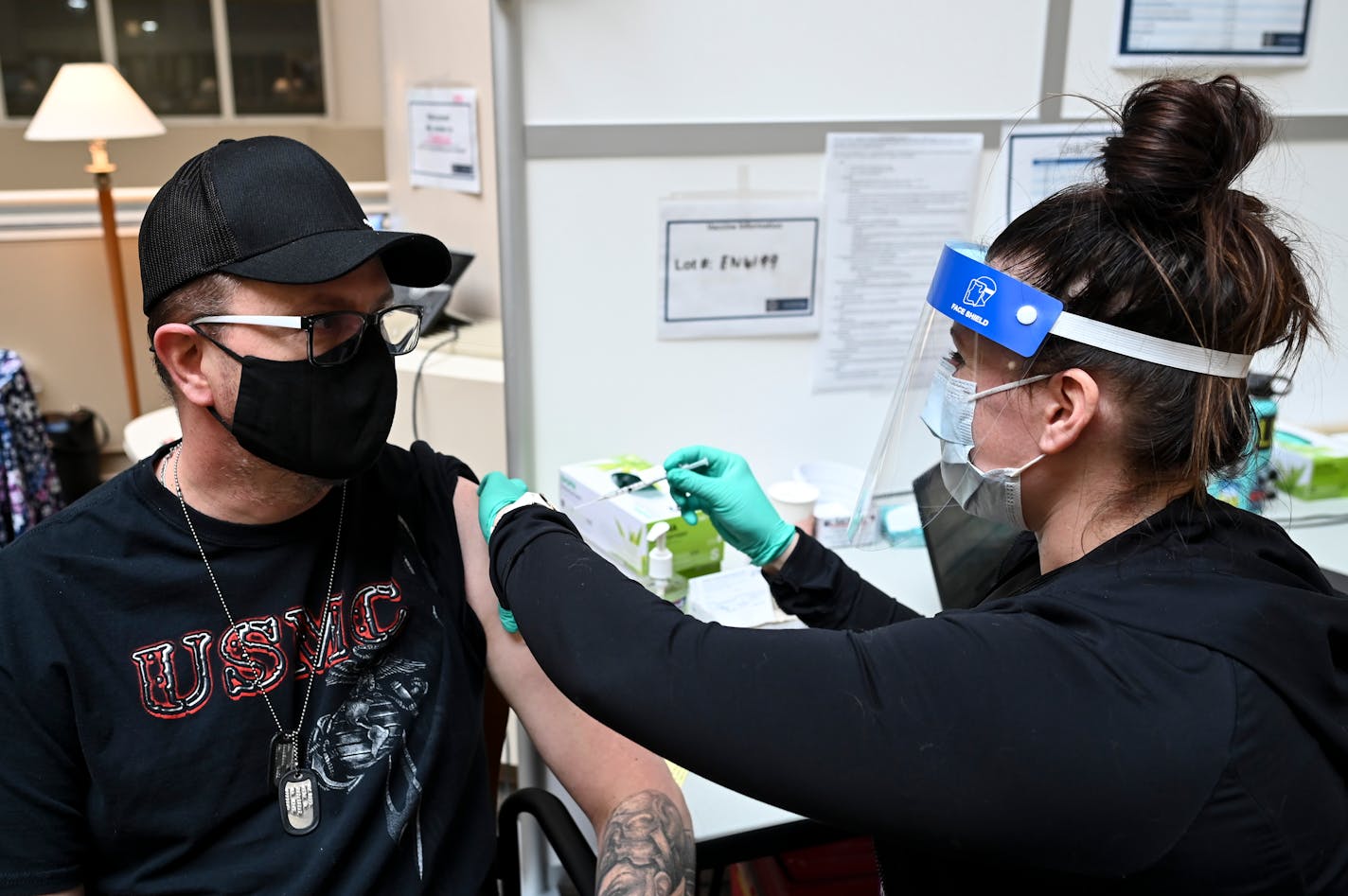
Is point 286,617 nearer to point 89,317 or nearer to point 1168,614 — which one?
point 1168,614

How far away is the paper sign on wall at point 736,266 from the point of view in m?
1.84

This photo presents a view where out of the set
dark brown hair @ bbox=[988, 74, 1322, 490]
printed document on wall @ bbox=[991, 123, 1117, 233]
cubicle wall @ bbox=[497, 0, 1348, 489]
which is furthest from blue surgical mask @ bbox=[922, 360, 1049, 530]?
Answer: printed document on wall @ bbox=[991, 123, 1117, 233]

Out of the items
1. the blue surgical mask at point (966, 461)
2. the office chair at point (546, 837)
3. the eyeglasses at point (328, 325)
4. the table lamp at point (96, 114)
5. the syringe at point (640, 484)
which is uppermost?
the table lamp at point (96, 114)

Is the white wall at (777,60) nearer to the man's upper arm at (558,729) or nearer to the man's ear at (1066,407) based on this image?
the man's upper arm at (558,729)

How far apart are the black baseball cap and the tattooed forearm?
707 mm

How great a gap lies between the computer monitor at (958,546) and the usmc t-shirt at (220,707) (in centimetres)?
80

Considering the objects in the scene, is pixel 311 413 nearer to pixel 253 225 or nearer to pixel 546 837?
pixel 253 225

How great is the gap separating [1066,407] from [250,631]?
882 millimetres

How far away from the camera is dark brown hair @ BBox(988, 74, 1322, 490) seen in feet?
2.84

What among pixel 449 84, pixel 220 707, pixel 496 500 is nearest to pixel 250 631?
pixel 220 707

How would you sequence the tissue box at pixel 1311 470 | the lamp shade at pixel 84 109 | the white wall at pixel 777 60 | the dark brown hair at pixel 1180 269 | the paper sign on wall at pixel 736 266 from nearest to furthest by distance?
1. the dark brown hair at pixel 1180 269
2. the white wall at pixel 777 60
3. the paper sign on wall at pixel 736 266
4. the tissue box at pixel 1311 470
5. the lamp shade at pixel 84 109

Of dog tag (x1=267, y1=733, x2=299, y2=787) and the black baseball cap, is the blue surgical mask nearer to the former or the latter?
the black baseball cap

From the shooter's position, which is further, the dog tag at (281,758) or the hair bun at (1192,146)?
the dog tag at (281,758)

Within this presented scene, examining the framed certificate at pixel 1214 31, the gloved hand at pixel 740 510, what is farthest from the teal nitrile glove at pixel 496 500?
the framed certificate at pixel 1214 31
